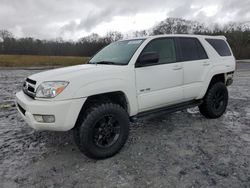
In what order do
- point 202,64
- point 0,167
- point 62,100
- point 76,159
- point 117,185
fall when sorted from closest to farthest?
point 117,185, point 62,100, point 0,167, point 76,159, point 202,64

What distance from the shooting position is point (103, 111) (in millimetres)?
2977

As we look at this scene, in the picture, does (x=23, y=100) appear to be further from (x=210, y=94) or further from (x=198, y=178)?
(x=210, y=94)

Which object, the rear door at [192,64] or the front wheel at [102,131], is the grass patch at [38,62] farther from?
the front wheel at [102,131]

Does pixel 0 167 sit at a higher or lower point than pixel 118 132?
lower

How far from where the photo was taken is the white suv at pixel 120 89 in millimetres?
2777

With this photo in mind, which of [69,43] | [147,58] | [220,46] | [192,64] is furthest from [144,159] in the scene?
[69,43]

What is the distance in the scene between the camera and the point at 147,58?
10.8 feet

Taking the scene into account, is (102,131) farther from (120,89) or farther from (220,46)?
(220,46)

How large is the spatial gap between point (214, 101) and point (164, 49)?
6.00 feet

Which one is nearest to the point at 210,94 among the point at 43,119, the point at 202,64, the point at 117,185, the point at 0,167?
the point at 202,64

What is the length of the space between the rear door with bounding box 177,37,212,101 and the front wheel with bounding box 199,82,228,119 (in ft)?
1.44

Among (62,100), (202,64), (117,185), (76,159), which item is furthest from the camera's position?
(202,64)

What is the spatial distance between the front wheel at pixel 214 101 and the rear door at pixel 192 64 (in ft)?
1.44

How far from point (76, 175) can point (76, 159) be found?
17.2 inches
